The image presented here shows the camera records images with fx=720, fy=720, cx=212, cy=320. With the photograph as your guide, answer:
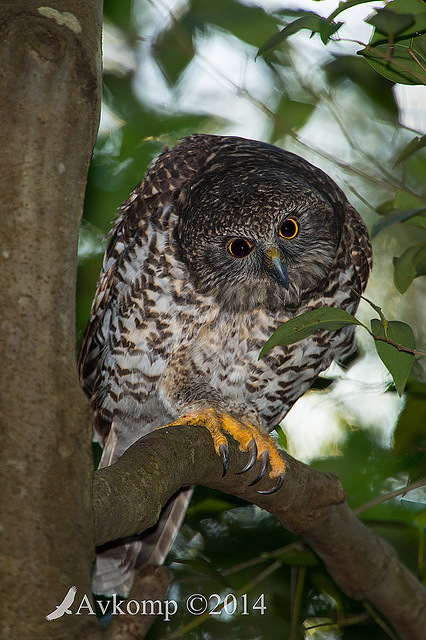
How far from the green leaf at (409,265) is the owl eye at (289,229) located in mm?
674

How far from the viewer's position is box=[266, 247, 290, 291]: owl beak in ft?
9.66

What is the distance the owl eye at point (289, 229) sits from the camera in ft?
10.2

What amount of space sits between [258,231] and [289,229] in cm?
22

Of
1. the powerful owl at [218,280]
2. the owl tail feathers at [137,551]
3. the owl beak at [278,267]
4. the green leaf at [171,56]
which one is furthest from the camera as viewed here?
the owl tail feathers at [137,551]

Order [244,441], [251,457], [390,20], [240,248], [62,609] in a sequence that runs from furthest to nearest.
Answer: [240,248], [244,441], [251,457], [390,20], [62,609]

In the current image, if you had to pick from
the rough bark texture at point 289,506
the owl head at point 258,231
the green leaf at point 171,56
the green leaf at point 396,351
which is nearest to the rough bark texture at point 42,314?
the rough bark texture at point 289,506

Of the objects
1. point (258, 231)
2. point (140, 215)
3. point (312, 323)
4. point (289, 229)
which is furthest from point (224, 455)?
point (140, 215)

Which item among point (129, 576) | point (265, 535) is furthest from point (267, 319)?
point (129, 576)

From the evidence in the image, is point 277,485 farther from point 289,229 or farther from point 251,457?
point 289,229

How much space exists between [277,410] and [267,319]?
0.61 m

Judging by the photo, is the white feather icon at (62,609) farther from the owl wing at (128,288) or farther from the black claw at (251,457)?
the owl wing at (128,288)

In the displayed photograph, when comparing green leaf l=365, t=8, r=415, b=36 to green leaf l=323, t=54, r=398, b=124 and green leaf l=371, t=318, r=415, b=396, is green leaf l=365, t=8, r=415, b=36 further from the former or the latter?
green leaf l=323, t=54, r=398, b=124

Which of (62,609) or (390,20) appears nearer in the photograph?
(62,609)

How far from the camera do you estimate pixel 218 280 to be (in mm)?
3176
